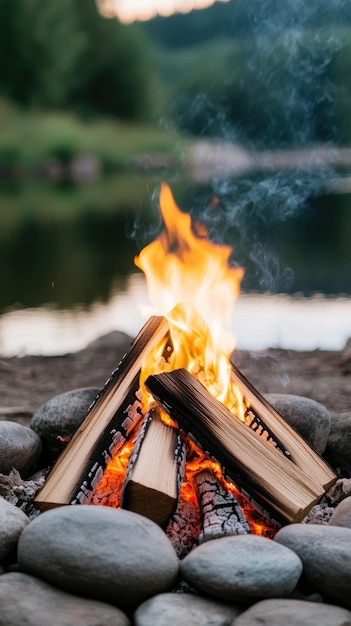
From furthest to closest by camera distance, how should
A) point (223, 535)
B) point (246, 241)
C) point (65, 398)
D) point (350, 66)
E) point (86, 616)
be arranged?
point (246, 241) → point (350, 66) → point (65, 398) → point (223, 535) → point (86, 616)

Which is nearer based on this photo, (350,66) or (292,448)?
(292,448)

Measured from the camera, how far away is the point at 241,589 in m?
2.31

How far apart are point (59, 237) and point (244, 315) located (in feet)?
24.9

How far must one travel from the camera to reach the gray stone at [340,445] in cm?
360

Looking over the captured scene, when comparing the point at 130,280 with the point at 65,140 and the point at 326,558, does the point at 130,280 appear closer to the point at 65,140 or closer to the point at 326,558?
the point at 326,558

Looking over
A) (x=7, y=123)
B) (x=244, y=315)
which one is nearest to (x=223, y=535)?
(x=244, y=315)

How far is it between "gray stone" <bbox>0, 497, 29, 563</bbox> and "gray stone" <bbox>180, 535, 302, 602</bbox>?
53cm

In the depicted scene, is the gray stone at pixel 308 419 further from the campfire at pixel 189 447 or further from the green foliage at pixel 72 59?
the green foliage at pixel 72 59

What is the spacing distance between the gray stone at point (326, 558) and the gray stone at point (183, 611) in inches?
10.0

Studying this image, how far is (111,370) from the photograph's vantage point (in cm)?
561

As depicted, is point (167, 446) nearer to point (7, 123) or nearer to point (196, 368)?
point (196, 368)

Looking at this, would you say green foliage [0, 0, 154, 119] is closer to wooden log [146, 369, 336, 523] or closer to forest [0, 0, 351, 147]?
forest [0, 0, 351, 147]

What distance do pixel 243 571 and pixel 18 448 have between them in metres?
1.38

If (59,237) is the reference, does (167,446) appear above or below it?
below
